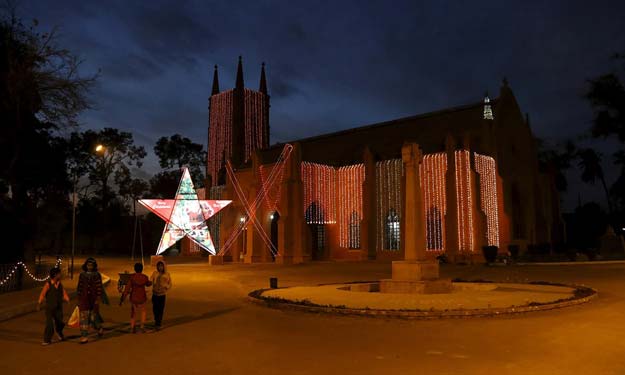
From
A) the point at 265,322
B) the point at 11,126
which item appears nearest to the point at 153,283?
the point at 265,322

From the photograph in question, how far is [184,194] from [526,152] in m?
30.3

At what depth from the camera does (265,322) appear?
11.6 meters

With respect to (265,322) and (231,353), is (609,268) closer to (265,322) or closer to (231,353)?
(265,322)

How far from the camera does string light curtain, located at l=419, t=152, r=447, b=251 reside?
37094 millimetres

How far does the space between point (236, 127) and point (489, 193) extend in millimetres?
35277

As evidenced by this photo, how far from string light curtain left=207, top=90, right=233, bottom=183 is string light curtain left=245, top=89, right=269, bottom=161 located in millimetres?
2104

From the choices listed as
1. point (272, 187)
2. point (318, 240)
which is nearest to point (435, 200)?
point (318, 240)

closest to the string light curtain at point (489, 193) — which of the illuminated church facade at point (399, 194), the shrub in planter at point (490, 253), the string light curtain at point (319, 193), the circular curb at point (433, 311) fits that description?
the illuminated church facade at point (399, 194)

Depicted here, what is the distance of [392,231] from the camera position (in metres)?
40.5

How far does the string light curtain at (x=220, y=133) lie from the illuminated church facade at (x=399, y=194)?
16248 millimetres

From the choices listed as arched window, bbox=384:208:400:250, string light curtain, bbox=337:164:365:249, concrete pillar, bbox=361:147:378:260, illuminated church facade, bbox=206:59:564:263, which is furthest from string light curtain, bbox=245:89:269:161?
arched window, bbox=384:208:400:250

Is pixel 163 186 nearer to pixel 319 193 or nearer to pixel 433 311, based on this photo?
pixel 319 193

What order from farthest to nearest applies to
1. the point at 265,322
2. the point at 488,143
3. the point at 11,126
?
the point at 488,143
the point at 11,126
the point at 265,322

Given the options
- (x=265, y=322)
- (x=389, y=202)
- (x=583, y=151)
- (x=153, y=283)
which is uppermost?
(x=583, y=151)
